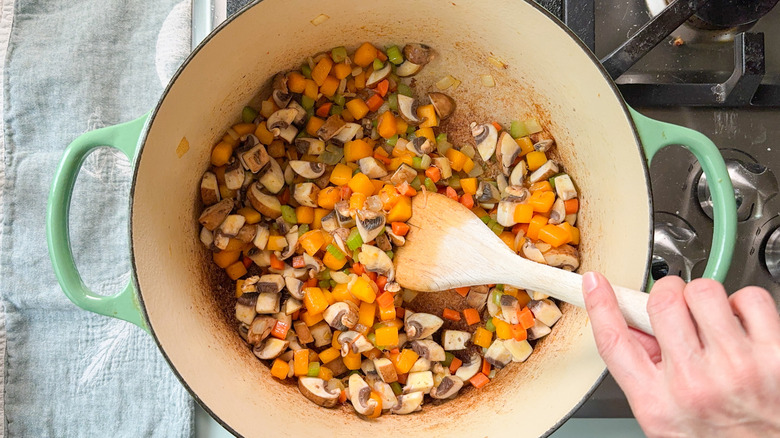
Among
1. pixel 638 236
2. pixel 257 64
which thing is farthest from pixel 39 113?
pixel 638 236

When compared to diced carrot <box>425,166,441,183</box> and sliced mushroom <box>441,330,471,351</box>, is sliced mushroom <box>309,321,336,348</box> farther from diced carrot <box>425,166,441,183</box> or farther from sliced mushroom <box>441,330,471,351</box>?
diced carrot <box>425,166,441,183</box>

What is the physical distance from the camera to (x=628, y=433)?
4.79 ft

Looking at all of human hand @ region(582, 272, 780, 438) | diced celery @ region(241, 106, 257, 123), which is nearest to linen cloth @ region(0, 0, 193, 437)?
diced celery @ region(241, 106, 257, 123)

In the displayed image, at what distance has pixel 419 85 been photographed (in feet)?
4.82

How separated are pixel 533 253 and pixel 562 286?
21 centimetres

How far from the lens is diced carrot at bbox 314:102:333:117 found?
143 cm

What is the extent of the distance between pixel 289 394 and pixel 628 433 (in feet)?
2.77

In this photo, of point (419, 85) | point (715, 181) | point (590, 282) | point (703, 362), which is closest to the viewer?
point (703, 362)

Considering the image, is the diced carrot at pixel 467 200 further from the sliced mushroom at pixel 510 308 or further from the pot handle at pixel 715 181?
the pot handle at pixel 715 181

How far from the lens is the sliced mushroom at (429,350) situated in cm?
136

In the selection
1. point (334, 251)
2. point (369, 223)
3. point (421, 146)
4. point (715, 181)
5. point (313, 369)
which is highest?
point (715, 181)

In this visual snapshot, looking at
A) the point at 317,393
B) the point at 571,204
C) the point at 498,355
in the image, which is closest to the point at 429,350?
the point at 498,355

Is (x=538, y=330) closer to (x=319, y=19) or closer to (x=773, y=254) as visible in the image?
(x=773, y=254)

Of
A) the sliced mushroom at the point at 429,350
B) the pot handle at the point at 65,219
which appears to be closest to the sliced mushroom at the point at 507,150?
the sliced mushroom at the point at 429,350
